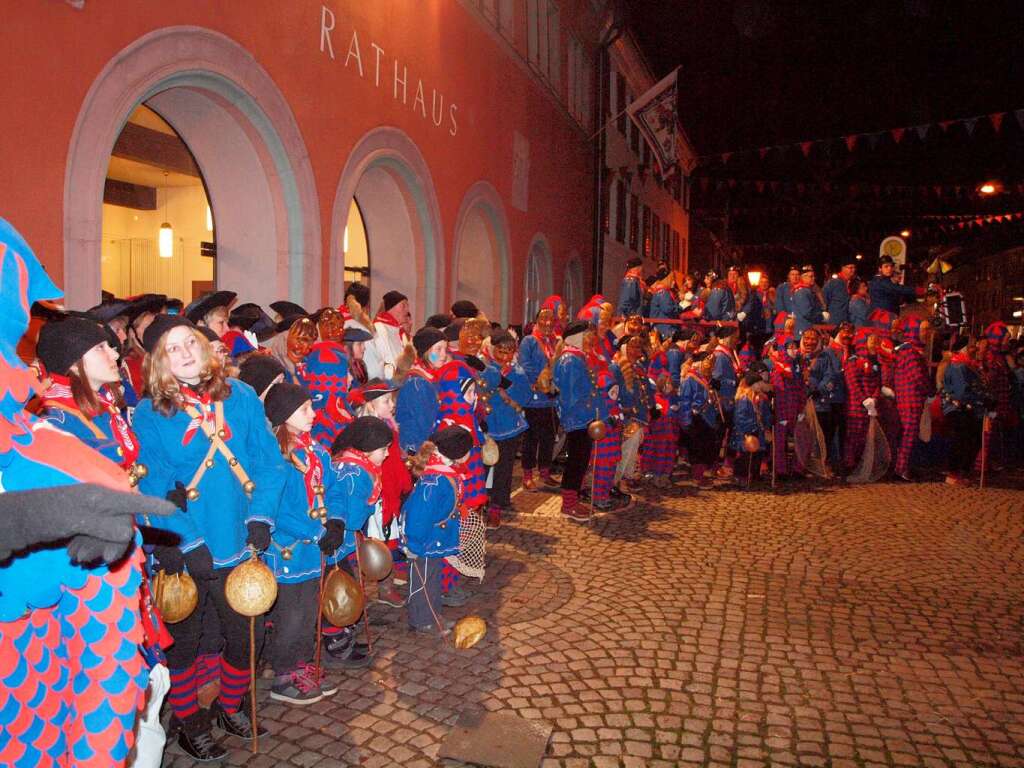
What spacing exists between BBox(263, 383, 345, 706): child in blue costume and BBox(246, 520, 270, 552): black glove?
0.72ft

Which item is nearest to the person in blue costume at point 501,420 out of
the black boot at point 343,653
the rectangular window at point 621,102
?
the black boot at point 343,653

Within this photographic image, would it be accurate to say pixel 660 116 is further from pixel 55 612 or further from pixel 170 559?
pixel 55 612

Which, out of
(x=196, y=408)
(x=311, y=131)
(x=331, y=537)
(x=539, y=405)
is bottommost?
(x=331, y=537)

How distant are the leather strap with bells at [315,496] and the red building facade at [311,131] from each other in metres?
3.09

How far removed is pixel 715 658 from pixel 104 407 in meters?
3.71

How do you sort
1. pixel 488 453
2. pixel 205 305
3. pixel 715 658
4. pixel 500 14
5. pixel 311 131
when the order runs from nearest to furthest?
→ pixel 715 658 → pixel 205 305 → pixel 488 453 → pixel 311 131 → pixel 500 14

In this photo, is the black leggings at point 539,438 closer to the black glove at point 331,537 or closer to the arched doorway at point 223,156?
the arched doorway at point 223,156

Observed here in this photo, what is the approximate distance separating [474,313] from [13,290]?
7.31 meters

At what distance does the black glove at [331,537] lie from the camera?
409 cm

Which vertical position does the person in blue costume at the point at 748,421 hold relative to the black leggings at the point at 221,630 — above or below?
above

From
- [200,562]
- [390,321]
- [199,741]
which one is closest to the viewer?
[200,562]

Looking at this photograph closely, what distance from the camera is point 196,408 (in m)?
3.64

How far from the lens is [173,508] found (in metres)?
1.54

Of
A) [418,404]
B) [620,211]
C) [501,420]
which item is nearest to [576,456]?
[501,420]
